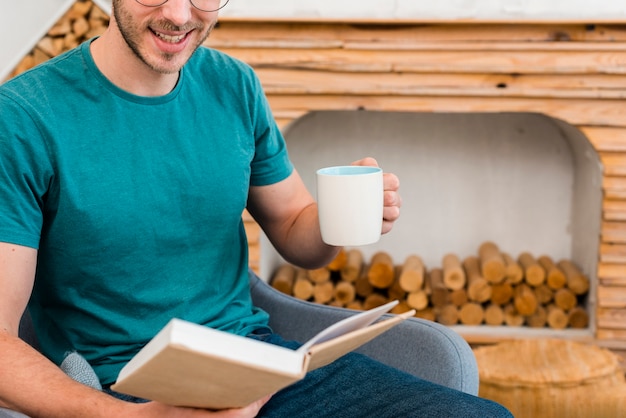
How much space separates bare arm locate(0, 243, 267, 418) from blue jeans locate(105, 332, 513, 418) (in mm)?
159

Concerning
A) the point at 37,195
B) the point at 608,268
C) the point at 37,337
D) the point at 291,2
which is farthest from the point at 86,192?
the point at 608,268

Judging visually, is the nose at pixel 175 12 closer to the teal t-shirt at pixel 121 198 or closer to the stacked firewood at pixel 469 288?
the teal t-shirt at pixel 121 198

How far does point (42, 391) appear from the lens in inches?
42.6

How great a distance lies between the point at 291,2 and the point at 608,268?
1.23 meters

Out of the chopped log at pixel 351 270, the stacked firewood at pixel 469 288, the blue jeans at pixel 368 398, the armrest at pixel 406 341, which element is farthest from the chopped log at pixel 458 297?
the blue jeans at pixel 368 398

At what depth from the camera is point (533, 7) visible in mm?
2330

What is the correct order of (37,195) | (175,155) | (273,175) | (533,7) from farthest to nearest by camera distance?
1. (533,7)
2. (273,175)
3. (175,155)
4. (37,195)

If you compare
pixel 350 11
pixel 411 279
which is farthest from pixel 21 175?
pixel 411 279

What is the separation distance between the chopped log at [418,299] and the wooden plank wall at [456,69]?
2.18ft

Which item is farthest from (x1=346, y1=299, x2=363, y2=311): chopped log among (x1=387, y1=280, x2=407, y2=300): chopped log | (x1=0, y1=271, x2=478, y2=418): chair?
(x1=0, y1=271, x2=478, y2=418): chair

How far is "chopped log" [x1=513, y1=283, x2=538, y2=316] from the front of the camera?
2807 mm

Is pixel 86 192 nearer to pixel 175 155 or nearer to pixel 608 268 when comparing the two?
pixel 175 155

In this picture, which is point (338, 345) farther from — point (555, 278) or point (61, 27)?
point (555, 278)

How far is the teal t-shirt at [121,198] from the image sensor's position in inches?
47.8
